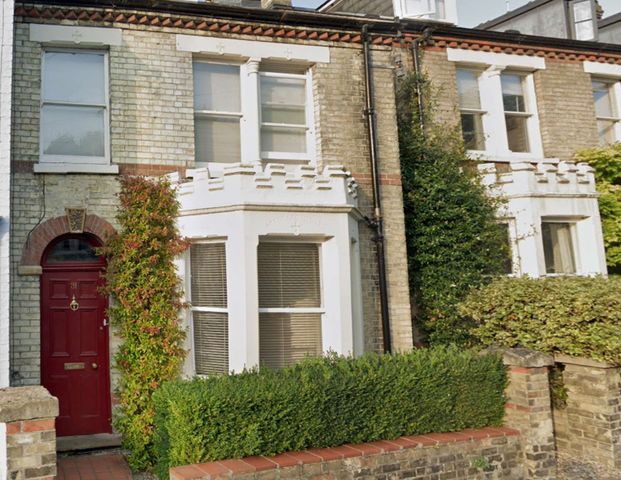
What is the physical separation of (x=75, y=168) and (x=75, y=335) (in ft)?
7.86

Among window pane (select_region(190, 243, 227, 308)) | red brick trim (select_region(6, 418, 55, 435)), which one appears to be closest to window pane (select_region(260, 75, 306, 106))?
window pane (select_region(190, 243, 227, 308))

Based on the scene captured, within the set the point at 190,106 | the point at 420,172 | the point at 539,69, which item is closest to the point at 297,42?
the point at 190,106

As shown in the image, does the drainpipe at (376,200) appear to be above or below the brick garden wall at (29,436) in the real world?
above

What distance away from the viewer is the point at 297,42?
10.1 metres

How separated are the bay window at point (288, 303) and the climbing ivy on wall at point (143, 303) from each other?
3.86 ft

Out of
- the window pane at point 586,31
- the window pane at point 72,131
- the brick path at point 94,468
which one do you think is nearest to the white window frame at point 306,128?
the window pane at point 72,131

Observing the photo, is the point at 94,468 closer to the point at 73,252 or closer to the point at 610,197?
the point at 73,252

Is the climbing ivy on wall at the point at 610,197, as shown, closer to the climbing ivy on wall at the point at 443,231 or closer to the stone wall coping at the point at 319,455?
the climbing ivy on wall at the point at 443,231

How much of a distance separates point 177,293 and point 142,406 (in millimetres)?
1576

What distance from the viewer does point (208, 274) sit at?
832cm

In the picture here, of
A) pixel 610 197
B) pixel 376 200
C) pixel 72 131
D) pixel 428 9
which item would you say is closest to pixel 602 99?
pixel 610 197

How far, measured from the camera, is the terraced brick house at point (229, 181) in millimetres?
8156

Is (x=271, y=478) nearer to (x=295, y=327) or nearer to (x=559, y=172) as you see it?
(x=295, y=327)

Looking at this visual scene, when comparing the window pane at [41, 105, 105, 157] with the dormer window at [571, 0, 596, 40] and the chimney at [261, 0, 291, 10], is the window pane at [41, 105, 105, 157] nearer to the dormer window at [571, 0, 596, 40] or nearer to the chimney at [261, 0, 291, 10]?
the chimney at [261, 0, 291, 10]
